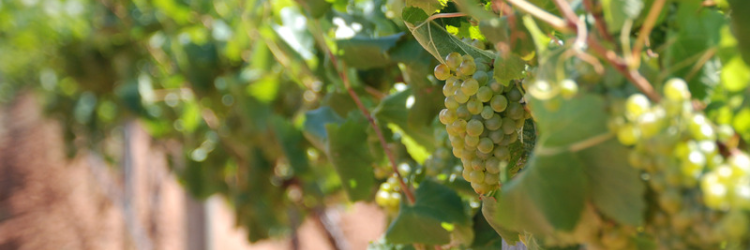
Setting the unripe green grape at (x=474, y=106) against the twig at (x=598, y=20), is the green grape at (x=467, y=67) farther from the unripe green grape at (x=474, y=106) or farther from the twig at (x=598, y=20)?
the twig at (x=598, y=20)

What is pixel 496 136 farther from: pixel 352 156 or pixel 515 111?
pixel 352 156

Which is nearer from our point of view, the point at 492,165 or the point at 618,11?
the point at 618,11

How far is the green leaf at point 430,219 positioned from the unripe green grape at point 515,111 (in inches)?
9.9

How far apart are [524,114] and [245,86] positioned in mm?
1580

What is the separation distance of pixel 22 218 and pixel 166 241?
1.72m

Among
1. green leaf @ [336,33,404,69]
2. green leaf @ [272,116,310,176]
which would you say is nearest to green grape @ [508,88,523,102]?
green leaf @ [336,33,404,69]

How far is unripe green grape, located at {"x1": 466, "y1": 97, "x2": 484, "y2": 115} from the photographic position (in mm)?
659

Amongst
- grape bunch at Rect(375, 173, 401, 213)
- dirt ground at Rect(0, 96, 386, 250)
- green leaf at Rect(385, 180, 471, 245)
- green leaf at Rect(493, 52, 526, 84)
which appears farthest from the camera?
dirt ground at Rect(0, 96, 386, 250)

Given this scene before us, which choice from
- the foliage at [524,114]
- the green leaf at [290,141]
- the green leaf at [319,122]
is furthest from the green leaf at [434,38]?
the green leaf at [290,141]

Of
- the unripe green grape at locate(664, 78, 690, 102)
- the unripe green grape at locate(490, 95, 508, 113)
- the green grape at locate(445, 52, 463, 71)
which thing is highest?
the unripe green grape at locate(664, 78, 690, 102)

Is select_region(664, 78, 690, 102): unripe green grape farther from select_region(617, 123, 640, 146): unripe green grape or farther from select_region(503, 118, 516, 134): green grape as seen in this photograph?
select_region(503, 118, 516, 134): green grape

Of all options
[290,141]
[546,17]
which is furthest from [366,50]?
[290,141]

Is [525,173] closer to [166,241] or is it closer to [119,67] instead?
[119,67]

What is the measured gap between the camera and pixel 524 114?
0.70 metres
